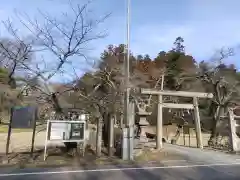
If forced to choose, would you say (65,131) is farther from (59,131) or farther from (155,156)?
(155,156)

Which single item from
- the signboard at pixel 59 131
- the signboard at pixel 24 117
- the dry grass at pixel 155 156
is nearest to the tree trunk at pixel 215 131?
the dry grass at pixel 155 156

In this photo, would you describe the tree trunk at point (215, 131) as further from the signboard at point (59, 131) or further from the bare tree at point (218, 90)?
the signboard at point (59, 131)

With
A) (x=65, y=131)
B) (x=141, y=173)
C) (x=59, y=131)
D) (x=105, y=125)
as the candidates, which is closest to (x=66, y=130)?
(x=65, y=131)

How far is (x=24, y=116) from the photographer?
11688mm

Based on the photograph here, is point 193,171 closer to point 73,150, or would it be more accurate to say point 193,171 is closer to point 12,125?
point 73,150

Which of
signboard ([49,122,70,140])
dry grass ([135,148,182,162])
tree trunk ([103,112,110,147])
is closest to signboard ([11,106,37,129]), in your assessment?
signboard ([49,122,70,140])

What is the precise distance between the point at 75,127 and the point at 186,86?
18.8m

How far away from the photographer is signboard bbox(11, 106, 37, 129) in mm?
11625

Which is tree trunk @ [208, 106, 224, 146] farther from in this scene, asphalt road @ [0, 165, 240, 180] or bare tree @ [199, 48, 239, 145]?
asphalt road @ [0, 165, 240, 180]

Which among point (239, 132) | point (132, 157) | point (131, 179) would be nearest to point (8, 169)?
point (131, 179)

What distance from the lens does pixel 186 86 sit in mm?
28391

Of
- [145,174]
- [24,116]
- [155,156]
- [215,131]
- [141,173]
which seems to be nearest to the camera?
[145,174]

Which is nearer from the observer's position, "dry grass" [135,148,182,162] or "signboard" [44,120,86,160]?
"signboard" [44,120,86,160]

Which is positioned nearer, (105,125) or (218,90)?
(105,125)
